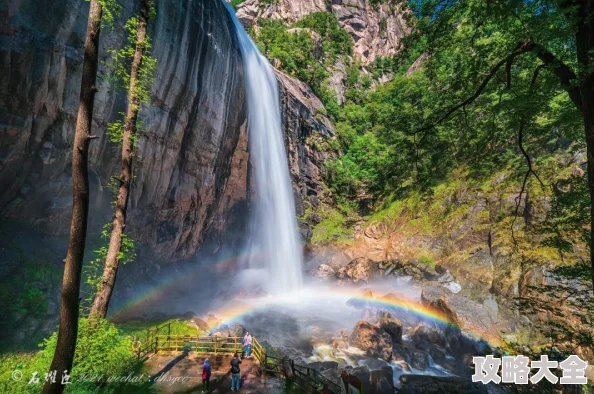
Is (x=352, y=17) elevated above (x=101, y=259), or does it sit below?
above

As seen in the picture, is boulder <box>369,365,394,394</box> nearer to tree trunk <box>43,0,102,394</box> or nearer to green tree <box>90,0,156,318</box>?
green tree <box>90,0,156,318</box>

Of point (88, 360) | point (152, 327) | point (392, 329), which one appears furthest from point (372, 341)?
point (88, 360)

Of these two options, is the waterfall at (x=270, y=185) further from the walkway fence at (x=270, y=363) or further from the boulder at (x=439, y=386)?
the boulder at (x=439, y=386)

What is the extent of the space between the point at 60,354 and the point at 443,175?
33159mm

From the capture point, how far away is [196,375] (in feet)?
31.0

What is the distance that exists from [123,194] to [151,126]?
440 inches

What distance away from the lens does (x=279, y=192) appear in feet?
107

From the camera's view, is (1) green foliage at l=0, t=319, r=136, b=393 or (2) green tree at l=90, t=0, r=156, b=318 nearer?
(1) green foliage at l=0, t=319, r=136, b=393

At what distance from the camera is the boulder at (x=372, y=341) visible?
1446 centimetres

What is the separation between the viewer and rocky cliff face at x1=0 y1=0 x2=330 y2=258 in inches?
475

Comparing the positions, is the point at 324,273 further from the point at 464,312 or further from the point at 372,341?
the point at 372,341

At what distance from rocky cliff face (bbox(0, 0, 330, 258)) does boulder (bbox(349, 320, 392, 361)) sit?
1474cm

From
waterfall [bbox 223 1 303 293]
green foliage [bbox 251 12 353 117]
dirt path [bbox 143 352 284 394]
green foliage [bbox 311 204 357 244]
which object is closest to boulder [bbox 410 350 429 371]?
dirt path [bbox 143 352 284 394]

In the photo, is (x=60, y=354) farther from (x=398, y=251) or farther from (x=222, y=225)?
(x=398, y=251)
